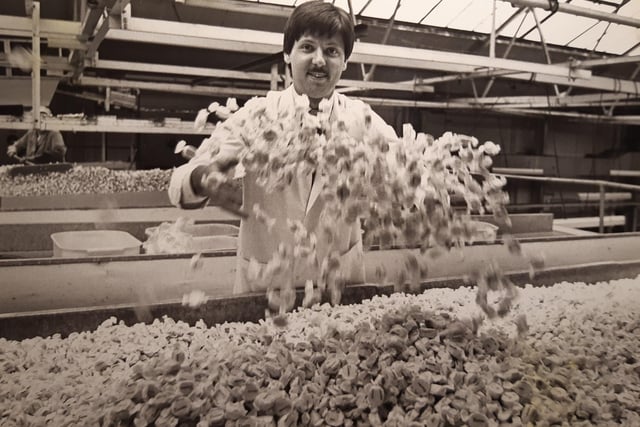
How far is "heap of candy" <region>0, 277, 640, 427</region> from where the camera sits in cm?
100

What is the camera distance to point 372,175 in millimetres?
1144

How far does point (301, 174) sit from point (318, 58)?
441mm

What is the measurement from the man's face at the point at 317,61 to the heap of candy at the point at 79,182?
9.07 ft

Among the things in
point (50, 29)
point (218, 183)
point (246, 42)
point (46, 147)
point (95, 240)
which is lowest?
point (95, 240)

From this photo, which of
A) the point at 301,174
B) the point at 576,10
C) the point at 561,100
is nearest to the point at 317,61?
the point at 301,174

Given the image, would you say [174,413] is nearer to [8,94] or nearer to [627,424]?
[627,424]

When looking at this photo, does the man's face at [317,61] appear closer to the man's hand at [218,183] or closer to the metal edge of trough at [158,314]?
the man's hand at [218,183]

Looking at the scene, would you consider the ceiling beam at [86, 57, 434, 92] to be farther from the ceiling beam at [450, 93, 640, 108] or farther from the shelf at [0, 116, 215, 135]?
the ceiling beam at [450, 93, 640, 108]

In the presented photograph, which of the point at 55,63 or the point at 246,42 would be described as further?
the point at 55,63

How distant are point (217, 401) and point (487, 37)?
7366 millimetres

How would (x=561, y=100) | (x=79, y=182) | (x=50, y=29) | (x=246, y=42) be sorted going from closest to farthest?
(x=246, y=42), (x=50, y=29), (x=79, y=182), (x=561, y=100)

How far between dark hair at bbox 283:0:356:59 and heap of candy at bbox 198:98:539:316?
1.21 feet

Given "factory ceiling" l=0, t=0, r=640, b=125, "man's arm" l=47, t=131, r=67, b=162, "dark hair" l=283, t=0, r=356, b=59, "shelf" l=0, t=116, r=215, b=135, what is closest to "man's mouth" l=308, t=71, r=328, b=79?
"dark hair" l=283, t=0, r=356, b=59

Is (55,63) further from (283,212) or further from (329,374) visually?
(329,374)
